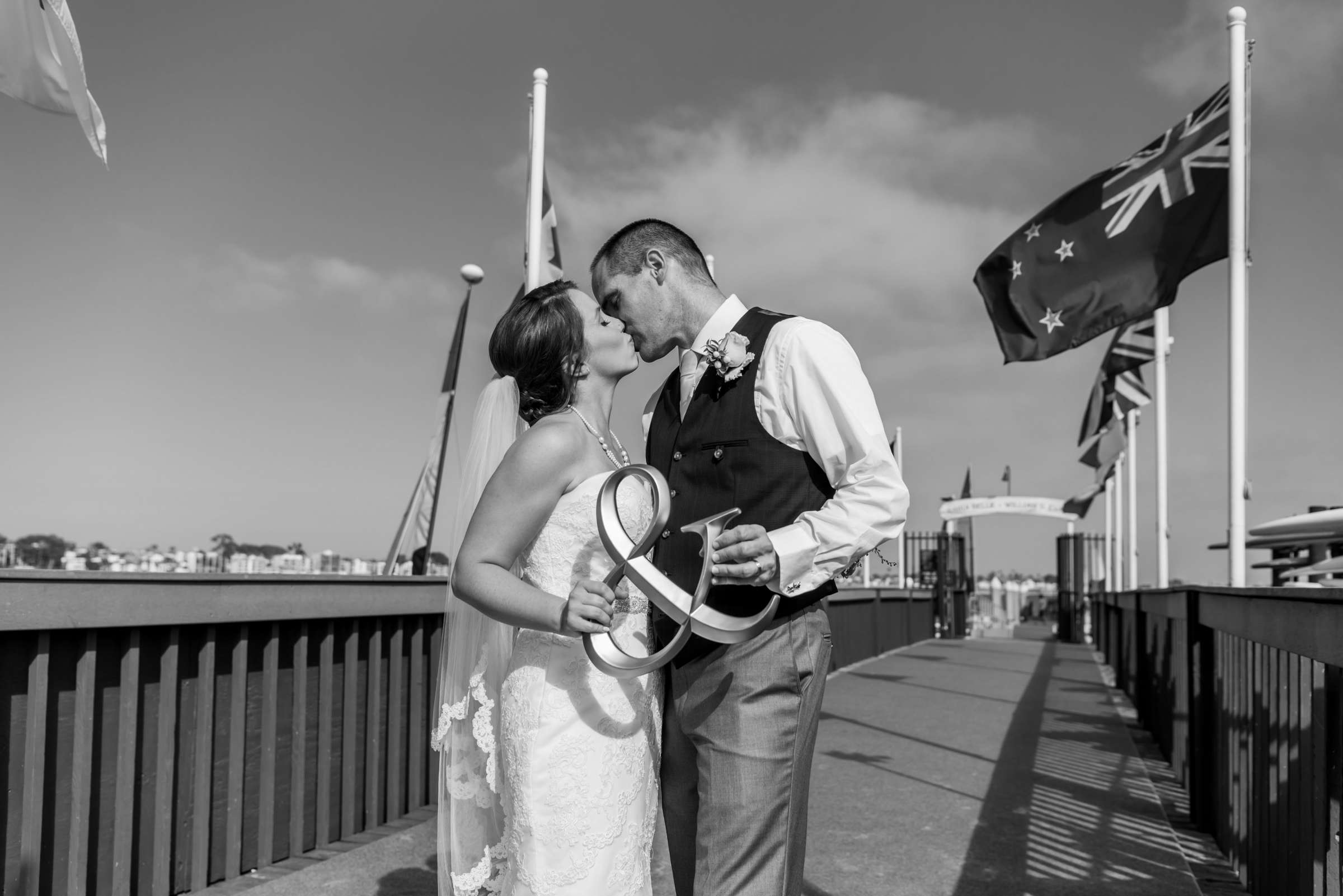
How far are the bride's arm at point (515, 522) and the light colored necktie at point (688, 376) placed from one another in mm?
297

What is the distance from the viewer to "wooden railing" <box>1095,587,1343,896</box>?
2.90m

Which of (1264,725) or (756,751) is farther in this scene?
(1264,725)

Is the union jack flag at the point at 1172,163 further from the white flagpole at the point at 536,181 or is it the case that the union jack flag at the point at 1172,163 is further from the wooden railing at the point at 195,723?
the wooden railing at the point at 195,723

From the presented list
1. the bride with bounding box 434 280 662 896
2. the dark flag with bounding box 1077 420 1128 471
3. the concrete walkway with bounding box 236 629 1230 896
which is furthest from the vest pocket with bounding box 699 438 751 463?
the dark flag with bounding box 1077 420 1128 471

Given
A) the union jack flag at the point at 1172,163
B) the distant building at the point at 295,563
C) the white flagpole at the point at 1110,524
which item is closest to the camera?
the union jack flag at the point at 1172,163

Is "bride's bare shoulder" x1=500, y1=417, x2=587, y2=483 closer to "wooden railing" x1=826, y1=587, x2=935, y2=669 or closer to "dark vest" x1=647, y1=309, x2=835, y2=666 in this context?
"dark vest" x1=647, y1=309, x2=835, y2=666

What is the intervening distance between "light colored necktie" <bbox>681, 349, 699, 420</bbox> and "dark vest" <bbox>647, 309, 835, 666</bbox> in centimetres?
5

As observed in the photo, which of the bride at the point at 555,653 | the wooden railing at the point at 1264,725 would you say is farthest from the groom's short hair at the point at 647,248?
the wooden railing at the point at 1264,725

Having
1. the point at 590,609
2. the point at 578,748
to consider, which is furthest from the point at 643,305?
the point at 578,748

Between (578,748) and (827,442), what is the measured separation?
35.9 inches

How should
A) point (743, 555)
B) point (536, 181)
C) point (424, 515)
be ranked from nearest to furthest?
point (743, 555) < point (536, 181) < point (424, 515)

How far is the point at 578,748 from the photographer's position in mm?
2529

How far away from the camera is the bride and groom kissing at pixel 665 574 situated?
225 cm

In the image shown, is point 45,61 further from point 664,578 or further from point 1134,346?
point 1134,346
